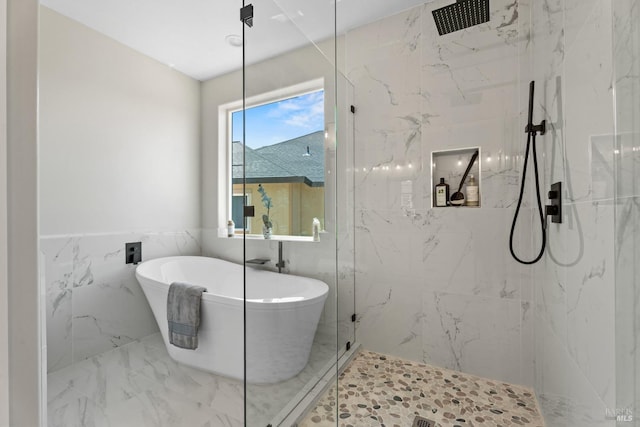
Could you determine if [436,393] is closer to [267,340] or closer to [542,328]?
[542,328]

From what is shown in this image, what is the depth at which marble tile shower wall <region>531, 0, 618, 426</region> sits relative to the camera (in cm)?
83

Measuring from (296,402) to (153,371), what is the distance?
120 cm

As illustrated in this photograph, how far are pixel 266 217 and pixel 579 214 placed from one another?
4.29ft

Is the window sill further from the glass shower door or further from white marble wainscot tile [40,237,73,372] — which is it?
white marble wainscot tile [40,237,73,372]

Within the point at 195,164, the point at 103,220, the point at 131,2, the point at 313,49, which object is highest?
the point at 131,2

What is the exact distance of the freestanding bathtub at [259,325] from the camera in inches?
59.9

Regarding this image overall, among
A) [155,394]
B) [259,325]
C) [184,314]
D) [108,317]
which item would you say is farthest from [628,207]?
[108,317]

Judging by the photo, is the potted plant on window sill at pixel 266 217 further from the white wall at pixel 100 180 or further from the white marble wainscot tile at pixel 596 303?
the white wall at pixel 100 180

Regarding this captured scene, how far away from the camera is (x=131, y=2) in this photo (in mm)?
2105

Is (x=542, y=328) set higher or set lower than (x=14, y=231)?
lower

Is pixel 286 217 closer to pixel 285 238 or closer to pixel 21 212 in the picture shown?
pixel 285 238

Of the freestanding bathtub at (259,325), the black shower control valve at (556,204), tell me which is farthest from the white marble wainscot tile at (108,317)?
the black shower control valve at (556,204)

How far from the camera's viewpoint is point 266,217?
1552 mm

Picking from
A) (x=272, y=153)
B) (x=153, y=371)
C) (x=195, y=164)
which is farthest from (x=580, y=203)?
(x=195, y=164)
